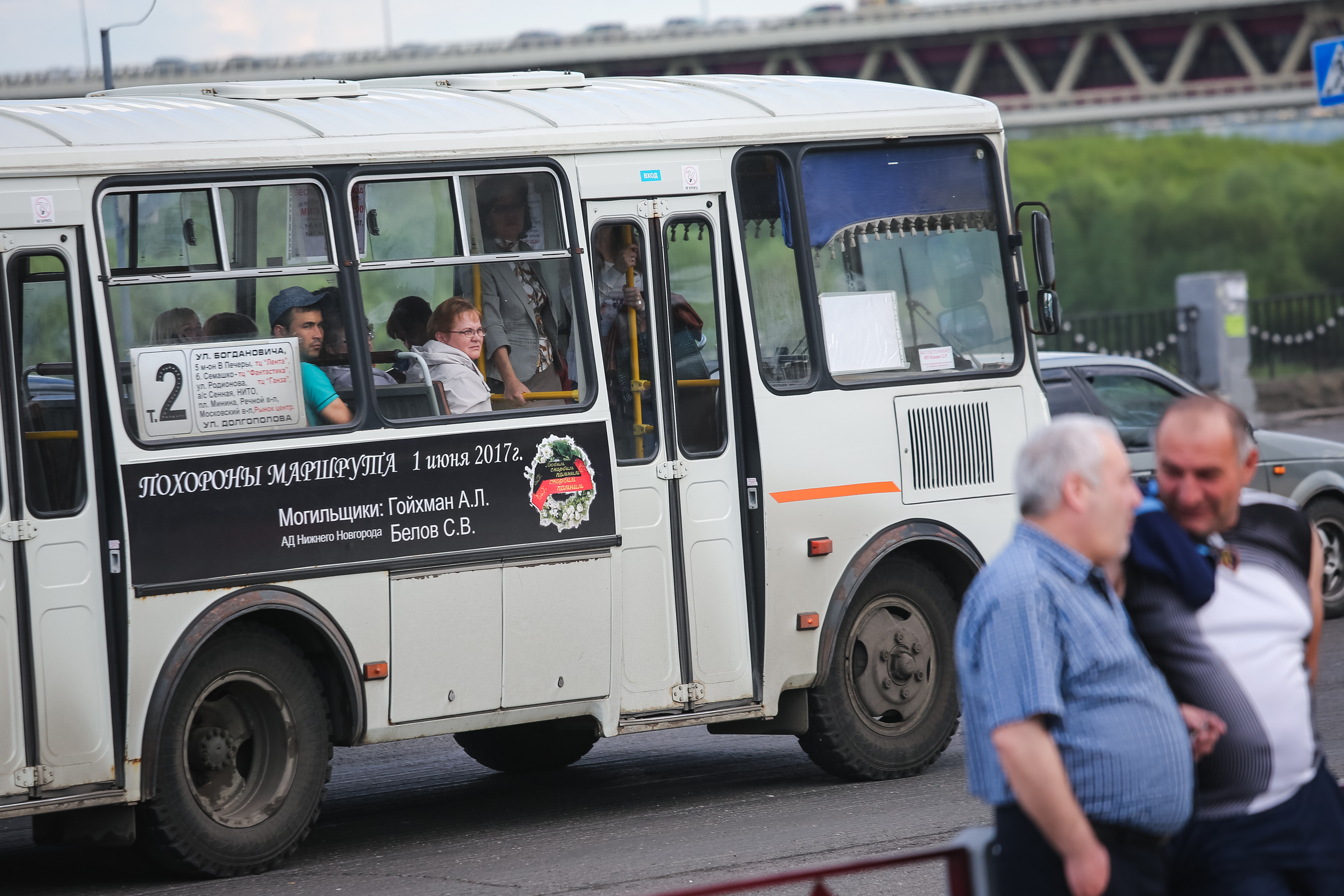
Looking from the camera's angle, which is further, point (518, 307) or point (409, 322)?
point (518, 307)

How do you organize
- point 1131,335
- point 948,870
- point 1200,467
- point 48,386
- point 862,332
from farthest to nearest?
1. point 1131,335
2. point 862,332
3. point 48,386
4. point 1200,467
5. point 948,870

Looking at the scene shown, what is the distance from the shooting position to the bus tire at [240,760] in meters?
6.50

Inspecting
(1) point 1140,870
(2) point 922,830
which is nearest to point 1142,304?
(2) point 922,830

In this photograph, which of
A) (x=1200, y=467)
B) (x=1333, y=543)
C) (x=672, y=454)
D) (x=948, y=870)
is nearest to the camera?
(x=948, y=870)

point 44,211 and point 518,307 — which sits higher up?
point 44,211

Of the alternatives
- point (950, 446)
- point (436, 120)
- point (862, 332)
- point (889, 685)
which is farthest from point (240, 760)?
point (950, 446)

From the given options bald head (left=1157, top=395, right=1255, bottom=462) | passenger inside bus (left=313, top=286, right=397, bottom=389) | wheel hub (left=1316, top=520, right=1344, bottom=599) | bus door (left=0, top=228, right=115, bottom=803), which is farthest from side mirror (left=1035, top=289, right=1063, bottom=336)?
wheel hub (left=1316, top=520, right=1344, bottom=599)

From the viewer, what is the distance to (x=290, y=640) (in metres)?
6.87

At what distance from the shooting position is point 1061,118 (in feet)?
203

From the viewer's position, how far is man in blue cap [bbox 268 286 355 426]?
22.5 feet

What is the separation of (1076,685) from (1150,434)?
863 centimetres

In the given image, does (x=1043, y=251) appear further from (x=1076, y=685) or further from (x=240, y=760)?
(x=1076, y=685)

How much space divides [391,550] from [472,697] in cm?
69

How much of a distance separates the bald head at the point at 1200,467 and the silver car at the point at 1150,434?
24.9 feet
